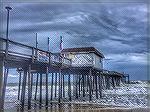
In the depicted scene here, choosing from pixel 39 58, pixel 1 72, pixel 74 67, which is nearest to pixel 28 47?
pixel 39 58

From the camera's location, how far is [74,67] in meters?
25.7

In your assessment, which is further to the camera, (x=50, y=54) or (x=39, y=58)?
(x=50, y=54)

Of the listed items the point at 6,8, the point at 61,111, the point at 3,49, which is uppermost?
the point at 6,8

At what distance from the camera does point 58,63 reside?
Result: 21516mm

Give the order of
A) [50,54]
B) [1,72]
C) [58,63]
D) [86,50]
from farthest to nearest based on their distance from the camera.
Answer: [86,50] → [58,63] → [50,54] → [1,72]

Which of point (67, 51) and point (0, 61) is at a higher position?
point (67, 51)

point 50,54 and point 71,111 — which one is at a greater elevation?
point 50,54

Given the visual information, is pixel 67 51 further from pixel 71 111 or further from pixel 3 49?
pixel 3 49

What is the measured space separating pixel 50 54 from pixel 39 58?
214 cm

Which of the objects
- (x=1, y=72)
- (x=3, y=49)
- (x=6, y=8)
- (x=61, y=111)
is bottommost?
(x=61, y=111)

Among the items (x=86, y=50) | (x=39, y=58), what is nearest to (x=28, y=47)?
(x=39, y=58)

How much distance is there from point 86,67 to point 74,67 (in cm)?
142

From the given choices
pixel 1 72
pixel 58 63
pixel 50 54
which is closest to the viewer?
pixel 1 72

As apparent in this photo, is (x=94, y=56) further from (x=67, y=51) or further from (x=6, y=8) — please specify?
(x=6, y=8)
